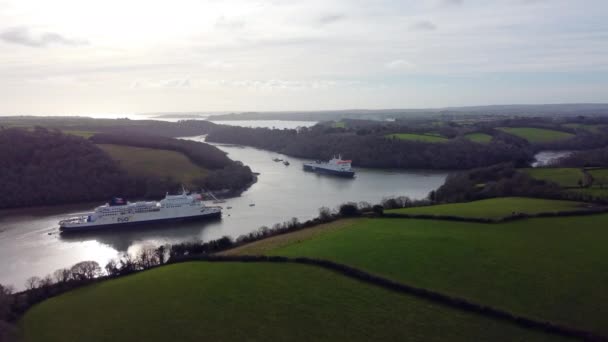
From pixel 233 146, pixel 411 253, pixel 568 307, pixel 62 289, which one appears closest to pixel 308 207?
pixel 411 253

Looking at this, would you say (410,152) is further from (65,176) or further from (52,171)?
(52,171)

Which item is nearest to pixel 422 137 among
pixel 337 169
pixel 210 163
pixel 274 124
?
pixel 337 169

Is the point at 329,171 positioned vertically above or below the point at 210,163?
below

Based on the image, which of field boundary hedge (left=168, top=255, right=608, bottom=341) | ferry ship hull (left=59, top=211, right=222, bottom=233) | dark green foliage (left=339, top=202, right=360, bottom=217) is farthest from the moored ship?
field boundary hedge (left=168, top=255, right=608, bottom=341)

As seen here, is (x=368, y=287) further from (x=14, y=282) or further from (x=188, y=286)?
(x=14, y=282)

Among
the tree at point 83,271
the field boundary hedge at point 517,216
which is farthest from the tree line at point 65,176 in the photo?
the field boundary hedge at point 517,216

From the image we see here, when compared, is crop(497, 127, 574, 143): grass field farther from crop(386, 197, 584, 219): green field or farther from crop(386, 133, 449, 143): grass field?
crop(386, 197, 584, 219): green field
